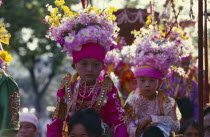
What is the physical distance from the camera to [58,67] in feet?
82.3

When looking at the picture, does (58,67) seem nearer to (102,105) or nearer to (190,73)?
(190,73)

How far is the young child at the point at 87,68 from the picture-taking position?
5.86 m

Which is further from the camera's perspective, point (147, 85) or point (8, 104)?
point (147, 85)

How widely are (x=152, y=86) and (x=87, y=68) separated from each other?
4.04 feet

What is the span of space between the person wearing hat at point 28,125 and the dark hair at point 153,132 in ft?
6.36

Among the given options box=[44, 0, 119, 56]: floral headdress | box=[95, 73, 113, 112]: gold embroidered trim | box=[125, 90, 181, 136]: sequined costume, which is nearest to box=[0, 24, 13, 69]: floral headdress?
box=[44, 0, 119, 56]: floral headdress

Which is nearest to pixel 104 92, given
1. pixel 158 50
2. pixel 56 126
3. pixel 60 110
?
pixel 60 110

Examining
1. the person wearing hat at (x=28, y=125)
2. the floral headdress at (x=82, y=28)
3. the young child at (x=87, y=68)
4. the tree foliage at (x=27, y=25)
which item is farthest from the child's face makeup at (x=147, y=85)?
the tree foliage at (x=27, y=25)

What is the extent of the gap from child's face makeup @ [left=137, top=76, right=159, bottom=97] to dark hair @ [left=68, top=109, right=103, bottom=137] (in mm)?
1264

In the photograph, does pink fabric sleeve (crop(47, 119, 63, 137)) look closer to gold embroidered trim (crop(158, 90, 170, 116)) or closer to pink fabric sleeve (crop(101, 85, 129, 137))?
pink fabric sleeve (crop(101, 85, 129, 137))

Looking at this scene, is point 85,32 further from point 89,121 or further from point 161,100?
point 161,100

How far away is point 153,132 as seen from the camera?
20.9 feet

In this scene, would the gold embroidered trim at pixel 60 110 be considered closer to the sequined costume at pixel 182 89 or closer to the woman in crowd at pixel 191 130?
the woman in crowd at pixel 191 130

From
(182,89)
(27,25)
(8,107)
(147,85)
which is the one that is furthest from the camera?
(27,25)
